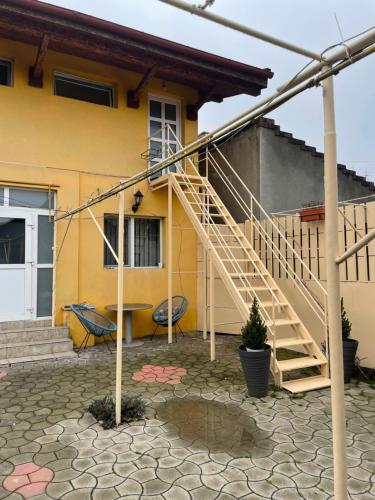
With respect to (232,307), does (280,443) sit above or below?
below

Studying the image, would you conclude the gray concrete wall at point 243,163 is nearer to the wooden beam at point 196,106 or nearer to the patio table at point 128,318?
the wooden beam at point 196,106

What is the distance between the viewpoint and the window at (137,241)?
26.9 feet

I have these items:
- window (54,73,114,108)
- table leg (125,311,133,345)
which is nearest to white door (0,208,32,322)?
table leg (125,311,133,345)

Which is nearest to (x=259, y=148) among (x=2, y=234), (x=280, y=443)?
(x=2, y=234)

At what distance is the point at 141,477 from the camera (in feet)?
9.50

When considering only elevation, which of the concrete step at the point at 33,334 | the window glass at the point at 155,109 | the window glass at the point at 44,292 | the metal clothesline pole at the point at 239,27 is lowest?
the concrete step at the point at 33,334

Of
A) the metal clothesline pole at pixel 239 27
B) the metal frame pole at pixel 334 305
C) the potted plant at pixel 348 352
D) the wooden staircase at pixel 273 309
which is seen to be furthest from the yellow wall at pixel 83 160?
the metal frame pole at pixel 334 305

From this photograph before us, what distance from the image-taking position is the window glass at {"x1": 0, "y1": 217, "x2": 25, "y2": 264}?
22.7 feet

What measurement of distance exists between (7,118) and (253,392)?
6695mm

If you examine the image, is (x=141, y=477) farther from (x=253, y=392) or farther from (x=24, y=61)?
(x=24, y=61)

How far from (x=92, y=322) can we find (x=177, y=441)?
11.2 ft

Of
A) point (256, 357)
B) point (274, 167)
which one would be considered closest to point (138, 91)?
point (274, 167)

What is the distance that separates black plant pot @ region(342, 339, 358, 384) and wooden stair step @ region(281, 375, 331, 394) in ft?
1.01

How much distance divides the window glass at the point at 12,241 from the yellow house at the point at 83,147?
0.02 meters
